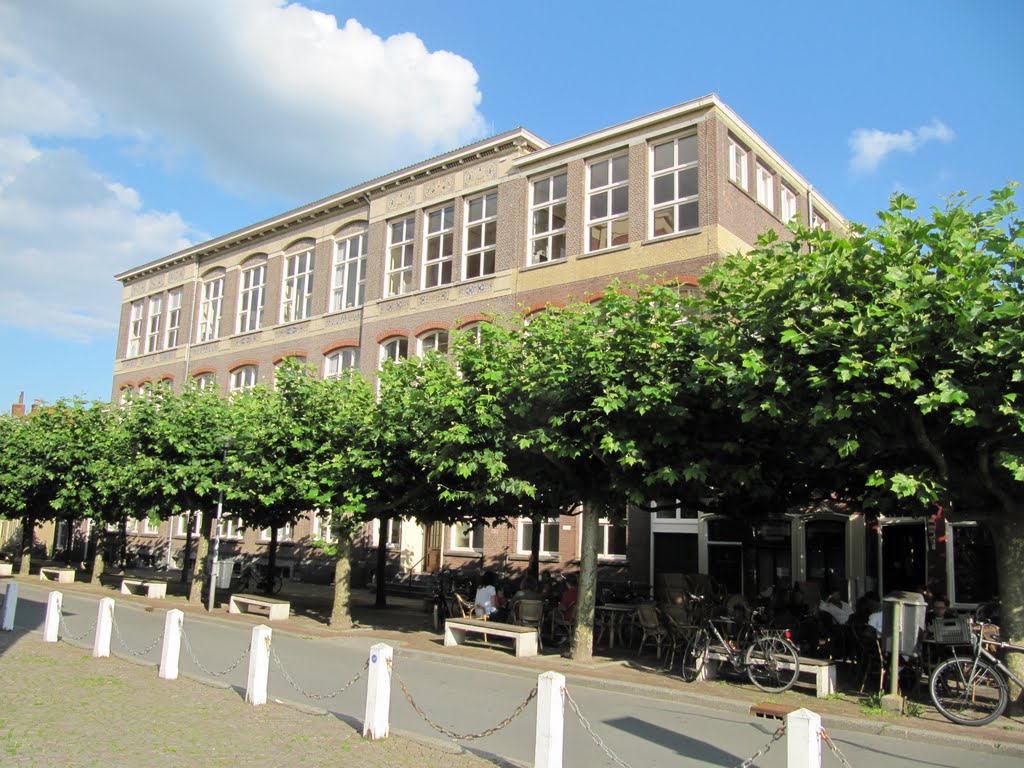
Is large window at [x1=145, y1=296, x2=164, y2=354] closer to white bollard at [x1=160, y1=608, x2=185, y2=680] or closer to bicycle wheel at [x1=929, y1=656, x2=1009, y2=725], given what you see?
white bollard at [x1=160, y1=608, x2=185, y2=680]

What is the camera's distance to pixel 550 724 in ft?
22.9

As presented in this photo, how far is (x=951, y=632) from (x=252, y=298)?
108 ft

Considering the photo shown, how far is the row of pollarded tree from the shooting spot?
959 cm

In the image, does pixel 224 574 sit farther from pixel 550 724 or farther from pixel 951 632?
pixel 550 724

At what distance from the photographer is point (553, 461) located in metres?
13.9

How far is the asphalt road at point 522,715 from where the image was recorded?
836cm

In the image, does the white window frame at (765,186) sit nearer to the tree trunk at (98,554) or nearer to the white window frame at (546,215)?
the white window frame at (546,215)

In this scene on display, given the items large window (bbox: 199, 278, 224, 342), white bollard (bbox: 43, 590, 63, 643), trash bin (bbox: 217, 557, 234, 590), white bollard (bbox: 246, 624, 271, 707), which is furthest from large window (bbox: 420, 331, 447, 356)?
white bollard (bbox: 246, 624, 271, 707)

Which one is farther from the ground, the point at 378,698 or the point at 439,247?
the point at 439,247

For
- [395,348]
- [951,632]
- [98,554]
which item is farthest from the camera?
[395,348]

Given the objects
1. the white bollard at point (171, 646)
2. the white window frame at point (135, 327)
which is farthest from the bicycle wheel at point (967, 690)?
the white window frame at point (135, 327)

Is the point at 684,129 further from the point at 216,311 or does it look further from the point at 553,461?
the point at 216,311

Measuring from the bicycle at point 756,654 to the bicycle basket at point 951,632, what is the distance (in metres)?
1.81

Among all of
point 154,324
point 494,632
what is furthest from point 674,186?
point 154,324
